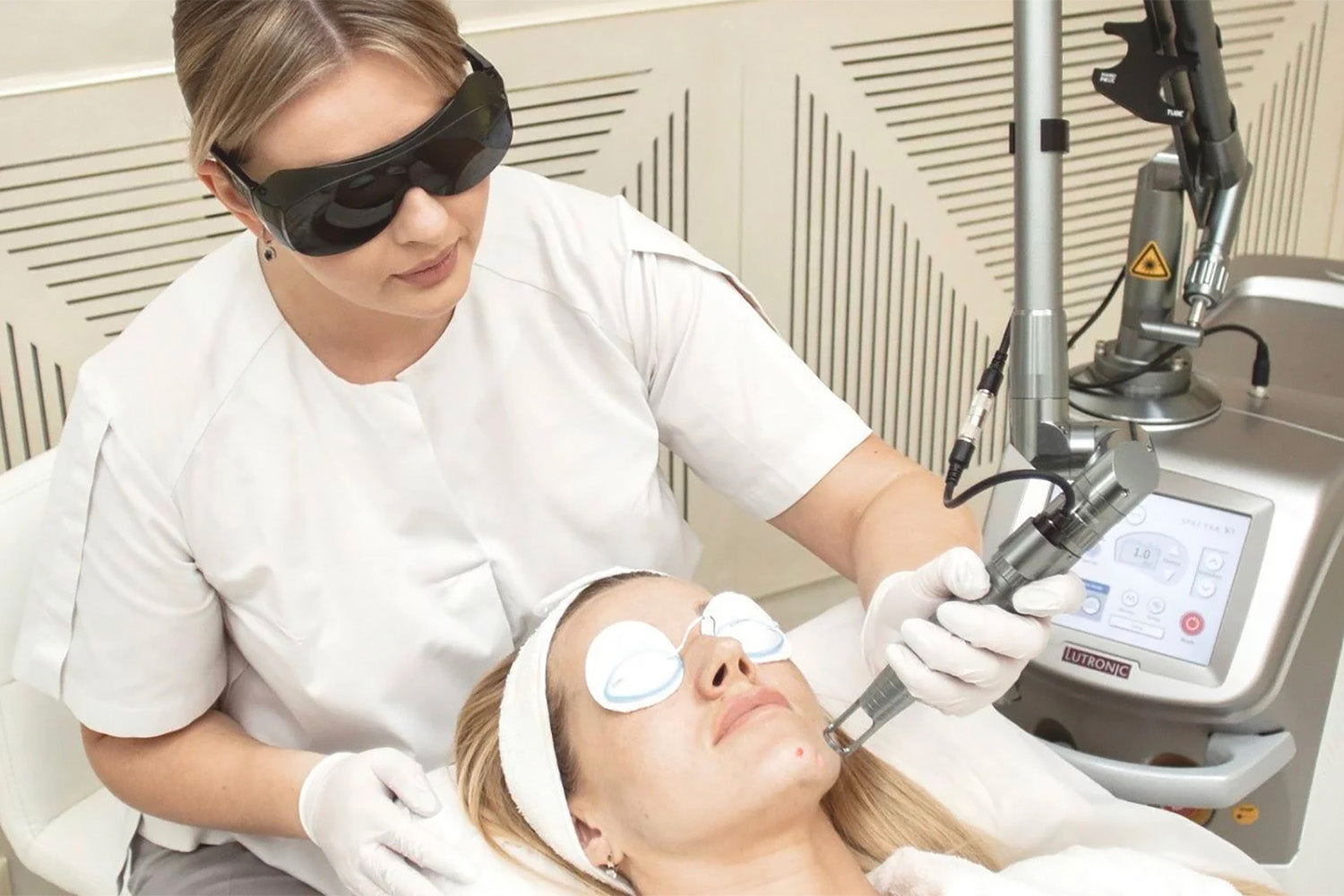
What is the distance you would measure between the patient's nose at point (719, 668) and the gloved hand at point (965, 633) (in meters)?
0.15

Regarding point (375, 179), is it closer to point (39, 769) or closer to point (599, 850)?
point (599, 850)

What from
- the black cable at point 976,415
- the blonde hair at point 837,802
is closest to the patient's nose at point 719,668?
the blonde hair at point 837,802

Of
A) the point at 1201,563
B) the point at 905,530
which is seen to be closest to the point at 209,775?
the point at 905,530

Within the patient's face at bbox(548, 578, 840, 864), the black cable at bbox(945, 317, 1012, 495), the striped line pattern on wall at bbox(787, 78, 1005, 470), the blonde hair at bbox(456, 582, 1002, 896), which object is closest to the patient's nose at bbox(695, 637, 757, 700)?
the patient's face at bbox(548, 578, 840, 864)

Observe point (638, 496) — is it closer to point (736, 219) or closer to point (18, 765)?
point (18, 765)

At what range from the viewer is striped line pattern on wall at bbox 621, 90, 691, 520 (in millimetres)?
2197

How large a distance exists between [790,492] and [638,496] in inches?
6.6

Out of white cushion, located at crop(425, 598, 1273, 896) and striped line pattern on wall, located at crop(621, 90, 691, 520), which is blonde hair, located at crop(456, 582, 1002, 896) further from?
striped line pattern on wall, located at crop(621, 90, 691, 520)

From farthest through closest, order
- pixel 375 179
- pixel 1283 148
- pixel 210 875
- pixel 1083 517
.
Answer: pixel 1283 148
pixel 210 875
pixel 375 179
pixel 1083 517

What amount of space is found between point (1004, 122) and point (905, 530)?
130cm

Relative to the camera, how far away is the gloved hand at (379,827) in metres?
1.27

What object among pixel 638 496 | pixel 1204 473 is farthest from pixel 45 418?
pixel 1204 473

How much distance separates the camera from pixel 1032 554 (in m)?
1.12

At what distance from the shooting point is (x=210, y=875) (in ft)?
4.89
